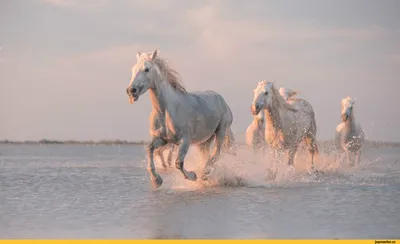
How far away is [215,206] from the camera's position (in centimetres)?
865

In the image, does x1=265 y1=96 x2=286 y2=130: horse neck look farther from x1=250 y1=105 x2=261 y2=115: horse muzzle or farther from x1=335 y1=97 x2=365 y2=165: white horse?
x1=335 y1=97 x2=365 y2=165: white horse

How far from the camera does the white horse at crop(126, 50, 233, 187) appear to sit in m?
10.3

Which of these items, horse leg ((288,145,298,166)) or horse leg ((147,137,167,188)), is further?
horse leg ((288,145,298,166))

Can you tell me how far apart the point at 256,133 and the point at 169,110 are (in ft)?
30.6

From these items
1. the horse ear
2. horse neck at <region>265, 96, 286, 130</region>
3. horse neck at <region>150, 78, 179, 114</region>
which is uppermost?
the horse ear

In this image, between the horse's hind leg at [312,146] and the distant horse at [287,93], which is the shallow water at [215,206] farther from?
the distant horse at [287,93]

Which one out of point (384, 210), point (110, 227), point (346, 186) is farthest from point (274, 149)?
point (110, 227)

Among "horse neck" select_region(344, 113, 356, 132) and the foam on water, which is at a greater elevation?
"horse neck" select_region(344, 113, 356, 132)

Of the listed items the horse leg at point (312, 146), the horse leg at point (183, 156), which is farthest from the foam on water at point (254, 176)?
the horse leg at point (312, 146)

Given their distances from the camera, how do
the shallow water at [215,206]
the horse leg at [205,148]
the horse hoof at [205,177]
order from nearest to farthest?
the shallow water at [215,206] → the horse hoof at [205,177] → the horse leg at [205,148]

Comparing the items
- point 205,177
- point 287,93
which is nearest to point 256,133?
point 287,93

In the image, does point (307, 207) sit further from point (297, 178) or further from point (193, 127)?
point (297, 178)

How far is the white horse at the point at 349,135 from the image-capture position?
1847 centimetres

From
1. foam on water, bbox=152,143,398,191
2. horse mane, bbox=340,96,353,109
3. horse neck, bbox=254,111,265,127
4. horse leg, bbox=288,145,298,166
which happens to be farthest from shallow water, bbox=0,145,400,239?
horse neck, bbox=254,111,265,127
